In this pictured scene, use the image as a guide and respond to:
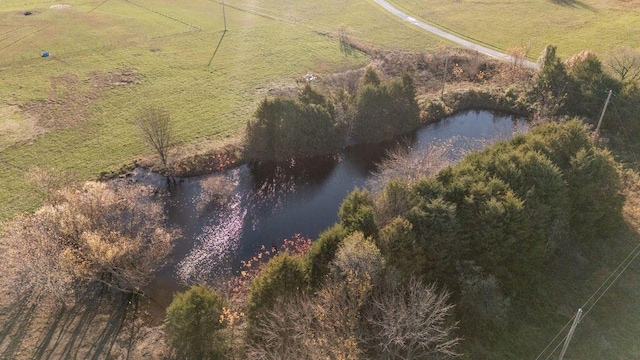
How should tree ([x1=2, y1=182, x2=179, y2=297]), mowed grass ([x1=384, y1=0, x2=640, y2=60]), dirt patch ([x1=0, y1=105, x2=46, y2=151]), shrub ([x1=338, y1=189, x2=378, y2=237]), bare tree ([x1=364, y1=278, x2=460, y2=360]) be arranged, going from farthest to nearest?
mowed grass ([x1=384, y1=0, x2=640, y2=60])
dirt patch ([x1=0, y1=105, x2=46, y2=151])
tree ([x1=2, y1=182, x2=179, y2=297])
shrub ([x1=338, y1=189, x2=378, y2=237])
bare tree ([x1=364, y1=278, x2=460, y2=360])

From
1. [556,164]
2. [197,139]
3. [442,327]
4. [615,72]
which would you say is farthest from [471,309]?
[615,72]

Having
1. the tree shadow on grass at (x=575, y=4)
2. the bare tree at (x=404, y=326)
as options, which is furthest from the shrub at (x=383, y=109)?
the tree shadow on grass at (x=575, y=4)

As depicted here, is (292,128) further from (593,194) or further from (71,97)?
(71,97)

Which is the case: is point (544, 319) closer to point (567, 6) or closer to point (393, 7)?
point (393, 7)

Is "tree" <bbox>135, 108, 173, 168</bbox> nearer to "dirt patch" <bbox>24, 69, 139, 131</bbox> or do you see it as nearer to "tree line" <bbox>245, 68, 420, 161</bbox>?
"tree line" <bbox>245, 68, 420, 161</bbox>

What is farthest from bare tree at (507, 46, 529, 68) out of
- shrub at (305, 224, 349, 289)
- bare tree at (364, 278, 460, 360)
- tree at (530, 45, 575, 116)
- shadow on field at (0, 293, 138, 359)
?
shadow on field at (0, 293, 138, 359)

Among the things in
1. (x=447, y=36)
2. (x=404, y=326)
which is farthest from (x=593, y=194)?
(x=447, y=36)
